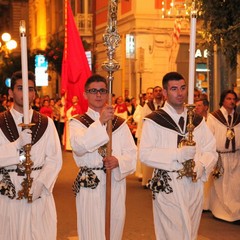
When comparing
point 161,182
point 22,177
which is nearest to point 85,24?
point 161,182

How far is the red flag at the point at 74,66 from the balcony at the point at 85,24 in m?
22.8

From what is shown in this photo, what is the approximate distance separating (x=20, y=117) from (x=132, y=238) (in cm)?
309

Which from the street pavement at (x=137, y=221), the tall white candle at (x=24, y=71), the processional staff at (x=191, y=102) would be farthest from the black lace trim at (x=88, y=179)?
the street pavement at (x=137, y=221)

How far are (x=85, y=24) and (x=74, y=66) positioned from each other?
81.9 ft

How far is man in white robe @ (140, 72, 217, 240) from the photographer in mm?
6625

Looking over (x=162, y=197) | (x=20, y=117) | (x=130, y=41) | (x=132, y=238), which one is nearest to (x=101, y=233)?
(x=162, y=197)

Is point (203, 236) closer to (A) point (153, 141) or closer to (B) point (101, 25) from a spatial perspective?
(A) point (153, 141)

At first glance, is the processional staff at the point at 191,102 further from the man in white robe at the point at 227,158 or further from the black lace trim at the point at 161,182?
the man in white robe at the point at 227,158

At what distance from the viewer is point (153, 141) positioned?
22.3 ft

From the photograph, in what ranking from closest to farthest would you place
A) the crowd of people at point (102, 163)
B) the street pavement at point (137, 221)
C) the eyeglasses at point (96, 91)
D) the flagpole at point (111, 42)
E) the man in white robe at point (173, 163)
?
the flagpole at point (111, 42), the crowd of people at point (102, 163), the man in white robe at point (173, 163), the eyeglasses at point (96, 91), the street pavement at point (137, 221)

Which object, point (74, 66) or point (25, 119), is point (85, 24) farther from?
point (25, 119)

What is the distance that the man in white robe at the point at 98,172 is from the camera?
6738 mm

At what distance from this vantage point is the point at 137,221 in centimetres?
1008

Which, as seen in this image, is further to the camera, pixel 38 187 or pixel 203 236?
pixel 203 236
